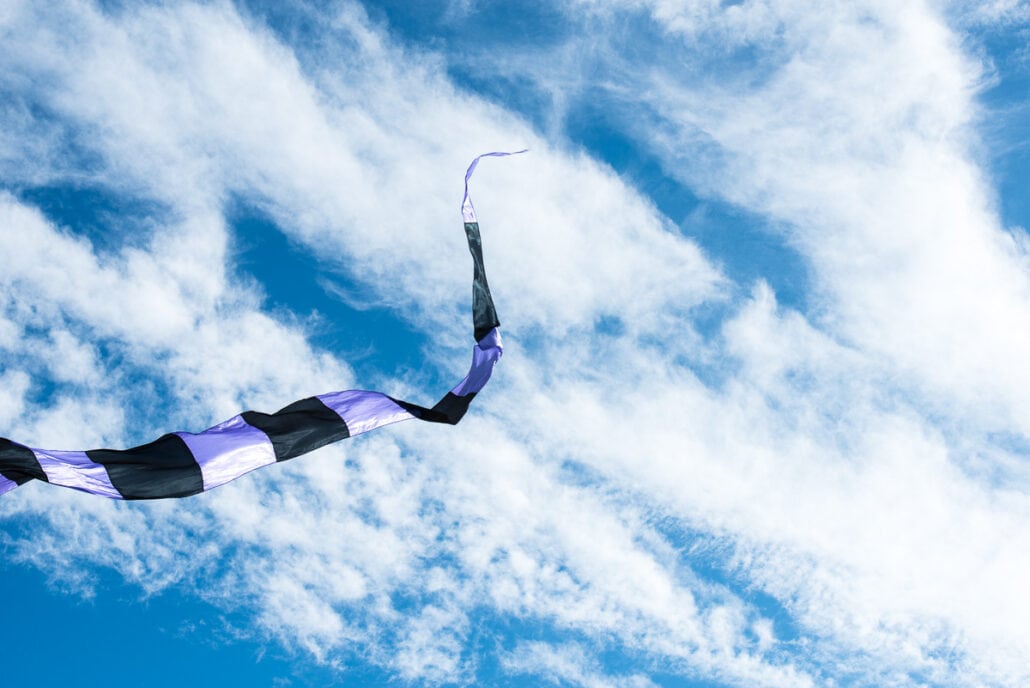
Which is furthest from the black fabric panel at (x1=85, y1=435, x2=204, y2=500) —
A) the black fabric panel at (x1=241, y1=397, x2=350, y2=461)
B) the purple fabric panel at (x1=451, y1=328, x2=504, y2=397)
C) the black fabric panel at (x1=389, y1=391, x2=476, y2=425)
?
the purple fabric panel at (x1=451, y1=328, x2=504, y2=397)

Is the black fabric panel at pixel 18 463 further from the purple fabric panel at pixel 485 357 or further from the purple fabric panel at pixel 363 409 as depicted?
the purple fabric panel at pixel 485 357

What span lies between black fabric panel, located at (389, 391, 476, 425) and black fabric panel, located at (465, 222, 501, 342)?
4.63 feet

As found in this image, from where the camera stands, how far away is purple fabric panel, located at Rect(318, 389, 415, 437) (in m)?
16.3

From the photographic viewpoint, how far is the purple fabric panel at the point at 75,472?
539 inches

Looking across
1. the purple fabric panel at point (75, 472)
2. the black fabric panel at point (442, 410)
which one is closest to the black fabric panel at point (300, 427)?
the black fabric panel at point (442, 410)

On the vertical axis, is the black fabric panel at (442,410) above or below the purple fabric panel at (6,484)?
above

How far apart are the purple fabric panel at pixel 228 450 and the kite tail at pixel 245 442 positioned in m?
0.02

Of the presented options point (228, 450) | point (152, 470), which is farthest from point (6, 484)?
point (228, 450)

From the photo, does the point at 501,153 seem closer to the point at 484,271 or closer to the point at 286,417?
the point at 484,271

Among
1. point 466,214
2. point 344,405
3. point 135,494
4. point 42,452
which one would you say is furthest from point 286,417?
point 466,214

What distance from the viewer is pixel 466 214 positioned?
57.8ft

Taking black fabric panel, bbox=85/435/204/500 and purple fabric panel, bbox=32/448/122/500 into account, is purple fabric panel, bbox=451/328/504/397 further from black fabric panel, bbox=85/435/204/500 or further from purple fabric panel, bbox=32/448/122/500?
purple fabric panel, bbox=32/448/122/500

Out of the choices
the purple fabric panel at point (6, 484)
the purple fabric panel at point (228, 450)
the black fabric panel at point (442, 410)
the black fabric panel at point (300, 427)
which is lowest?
the purple fabric panel at point (6, 484)

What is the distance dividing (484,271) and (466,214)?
1.16 metres
